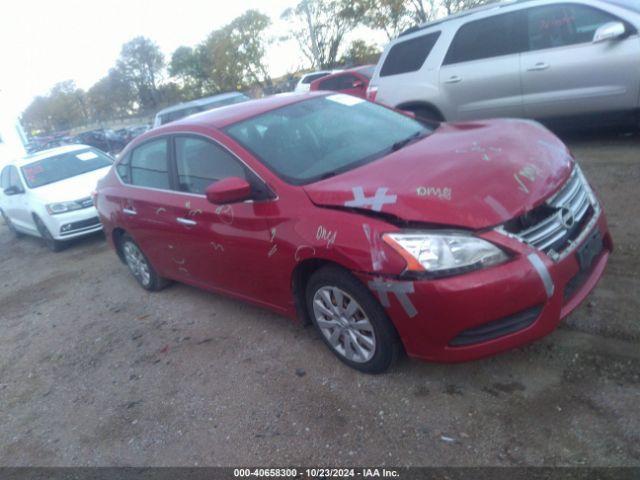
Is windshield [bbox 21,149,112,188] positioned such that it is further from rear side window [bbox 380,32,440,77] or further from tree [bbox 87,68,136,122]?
tree [bbox 87,68,136,122]

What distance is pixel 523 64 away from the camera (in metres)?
6.55

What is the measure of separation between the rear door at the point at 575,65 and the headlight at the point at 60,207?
6684 millimetres

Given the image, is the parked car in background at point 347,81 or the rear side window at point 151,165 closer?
the rear side window at point 151,165

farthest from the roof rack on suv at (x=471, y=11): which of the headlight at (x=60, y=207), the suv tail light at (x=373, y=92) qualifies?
the headlight at (x=60, y=207)

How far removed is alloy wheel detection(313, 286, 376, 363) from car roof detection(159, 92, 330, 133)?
1564 millimetres

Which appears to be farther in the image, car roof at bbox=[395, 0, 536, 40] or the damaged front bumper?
car roof at bbox=[395, 0, 536, 40]

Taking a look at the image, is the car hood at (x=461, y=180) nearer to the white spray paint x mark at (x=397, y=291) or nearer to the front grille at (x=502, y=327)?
the white spray paint x mark at (x=397, y=291)

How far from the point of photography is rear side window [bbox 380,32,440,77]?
7500 mm

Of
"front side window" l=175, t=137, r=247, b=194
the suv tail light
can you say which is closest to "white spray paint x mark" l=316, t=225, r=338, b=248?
"front side window" l=175, t=137, r=247, b=194

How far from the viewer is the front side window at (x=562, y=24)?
5988 mm

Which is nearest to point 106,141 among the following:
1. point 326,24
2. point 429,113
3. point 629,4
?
point 326,24

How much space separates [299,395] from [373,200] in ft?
4.33

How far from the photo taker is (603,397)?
8.95 ft

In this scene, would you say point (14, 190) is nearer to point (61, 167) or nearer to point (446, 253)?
point (61, 167)
